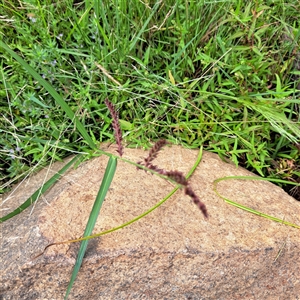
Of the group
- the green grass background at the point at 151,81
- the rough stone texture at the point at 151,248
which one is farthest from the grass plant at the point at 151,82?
the rough stone texture at the point at 151,248

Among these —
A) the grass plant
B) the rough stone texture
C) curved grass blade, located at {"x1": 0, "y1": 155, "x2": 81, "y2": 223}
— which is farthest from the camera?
the grass plant

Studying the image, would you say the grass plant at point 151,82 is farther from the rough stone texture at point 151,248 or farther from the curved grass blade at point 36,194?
the rough stone texture at point 151,248

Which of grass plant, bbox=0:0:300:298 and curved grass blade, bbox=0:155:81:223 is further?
grass plant, bbox=0:0:300:298

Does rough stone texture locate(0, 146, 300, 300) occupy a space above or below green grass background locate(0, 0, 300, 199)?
below

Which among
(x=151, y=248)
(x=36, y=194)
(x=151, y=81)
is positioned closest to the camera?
(x=151, y=248)

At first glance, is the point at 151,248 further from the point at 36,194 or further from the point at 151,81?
the point at 151,81

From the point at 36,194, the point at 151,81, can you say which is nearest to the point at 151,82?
the point at 151,81

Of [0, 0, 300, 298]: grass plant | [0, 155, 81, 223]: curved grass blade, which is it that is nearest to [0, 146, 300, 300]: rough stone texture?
[0, 155, 81, 223]: curved grass blade

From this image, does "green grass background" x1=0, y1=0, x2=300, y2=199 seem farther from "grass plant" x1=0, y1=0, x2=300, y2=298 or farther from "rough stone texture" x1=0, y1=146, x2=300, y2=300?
"rough stone texture" x1=0, y1=146, x2=300, y2=300
